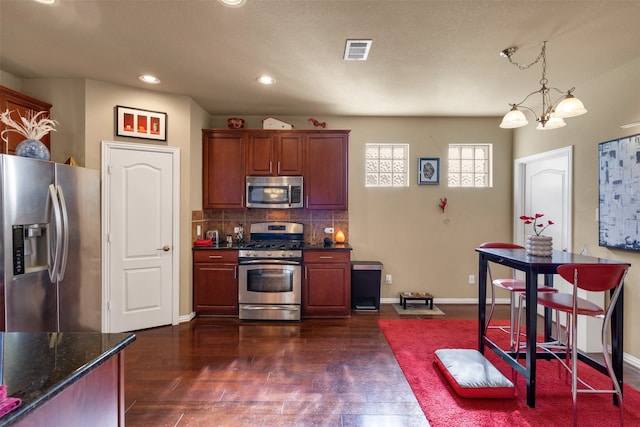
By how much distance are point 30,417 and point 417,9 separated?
9.01 ft

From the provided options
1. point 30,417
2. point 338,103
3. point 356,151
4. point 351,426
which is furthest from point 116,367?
point 356,151

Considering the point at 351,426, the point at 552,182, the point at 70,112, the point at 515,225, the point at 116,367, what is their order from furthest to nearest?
the point at 515,225, the point at 552,182, the point at 70,112, the point at 351,426, the point at 116,367

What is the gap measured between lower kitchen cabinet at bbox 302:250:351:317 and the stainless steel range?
0.12 metres

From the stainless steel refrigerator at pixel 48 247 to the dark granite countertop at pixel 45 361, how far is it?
1.52m

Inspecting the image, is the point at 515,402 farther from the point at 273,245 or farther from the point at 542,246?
the point at 273,245

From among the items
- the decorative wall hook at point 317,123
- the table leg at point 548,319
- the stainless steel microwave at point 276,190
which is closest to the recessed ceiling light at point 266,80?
the decorative wall hook at point 317,123

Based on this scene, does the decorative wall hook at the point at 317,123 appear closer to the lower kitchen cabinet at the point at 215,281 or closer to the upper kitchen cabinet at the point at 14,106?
the lower kitchen cabinet at the point at 215,281

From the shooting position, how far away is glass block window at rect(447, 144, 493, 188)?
4.60m

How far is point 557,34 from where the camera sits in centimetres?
238

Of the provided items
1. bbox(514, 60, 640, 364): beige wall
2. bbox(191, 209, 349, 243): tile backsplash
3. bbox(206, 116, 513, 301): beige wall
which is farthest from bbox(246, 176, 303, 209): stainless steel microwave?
bbox(514, 60, 640, 364): beige wall

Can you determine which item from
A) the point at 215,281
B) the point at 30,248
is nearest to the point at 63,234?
the point at 30,248

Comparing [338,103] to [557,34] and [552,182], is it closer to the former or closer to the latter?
[557,34]

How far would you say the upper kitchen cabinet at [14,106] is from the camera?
280 cm

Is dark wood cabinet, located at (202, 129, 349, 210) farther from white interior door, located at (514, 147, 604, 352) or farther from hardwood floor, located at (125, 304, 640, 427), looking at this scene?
white interior door, located at (514, 147, 604, 352)
